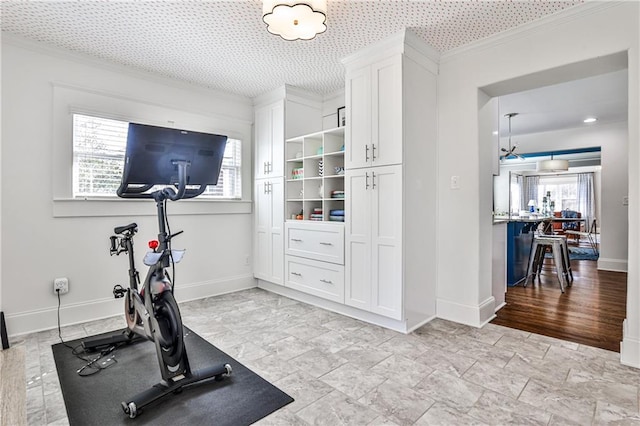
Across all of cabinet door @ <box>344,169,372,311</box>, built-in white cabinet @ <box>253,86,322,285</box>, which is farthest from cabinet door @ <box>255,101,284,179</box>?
cabinet door @ <box>344,169,372,311</box>

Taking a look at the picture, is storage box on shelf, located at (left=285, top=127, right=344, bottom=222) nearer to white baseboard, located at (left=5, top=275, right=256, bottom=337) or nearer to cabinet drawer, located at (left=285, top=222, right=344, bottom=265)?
cabinet drawer, located at (left=285, top=222, right=344, bottom=265)

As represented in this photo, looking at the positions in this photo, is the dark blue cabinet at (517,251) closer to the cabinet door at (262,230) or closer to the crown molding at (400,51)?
the crown molding at (400,51)

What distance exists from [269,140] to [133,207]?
171 centimetres

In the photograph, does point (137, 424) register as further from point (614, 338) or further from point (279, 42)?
point (614, 338)

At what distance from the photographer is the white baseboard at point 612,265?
217 inches

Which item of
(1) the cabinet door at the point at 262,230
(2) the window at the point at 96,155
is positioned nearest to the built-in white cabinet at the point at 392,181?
(1) the cabinet door at the point at 262,230

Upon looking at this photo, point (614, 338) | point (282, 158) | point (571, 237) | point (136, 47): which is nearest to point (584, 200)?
point (571, 237)

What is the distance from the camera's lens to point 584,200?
38.4 feet

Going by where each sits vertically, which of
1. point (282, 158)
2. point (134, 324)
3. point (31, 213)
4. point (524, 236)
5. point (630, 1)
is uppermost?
point (630, 1)

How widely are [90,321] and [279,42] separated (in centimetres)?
310

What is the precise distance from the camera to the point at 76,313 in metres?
3.10

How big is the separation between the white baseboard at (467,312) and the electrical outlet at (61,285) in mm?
3443

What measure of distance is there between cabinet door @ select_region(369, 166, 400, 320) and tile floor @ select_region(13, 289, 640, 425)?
254 millimetres

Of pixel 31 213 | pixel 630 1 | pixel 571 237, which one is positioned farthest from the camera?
pixel 571 237
